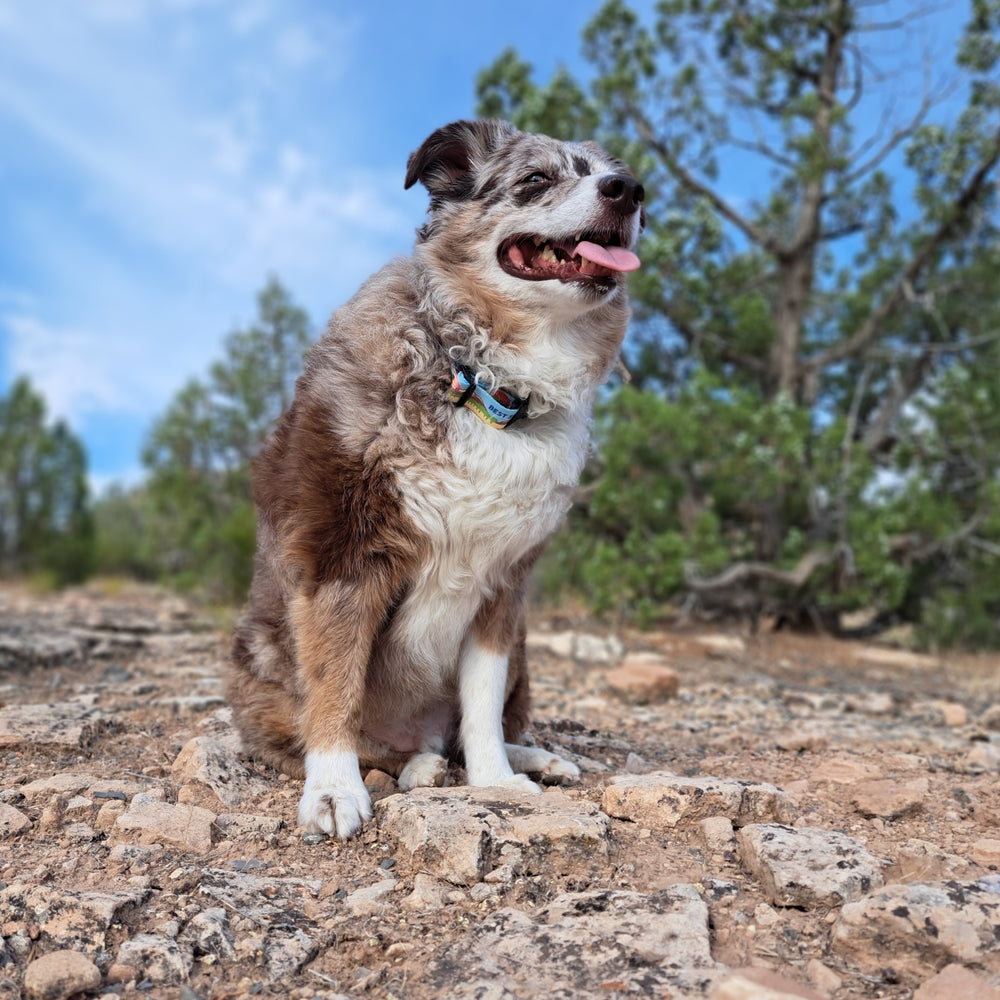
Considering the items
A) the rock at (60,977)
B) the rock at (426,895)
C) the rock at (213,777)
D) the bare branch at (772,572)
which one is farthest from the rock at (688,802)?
the bare branch at (772,572)

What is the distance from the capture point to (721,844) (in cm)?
277

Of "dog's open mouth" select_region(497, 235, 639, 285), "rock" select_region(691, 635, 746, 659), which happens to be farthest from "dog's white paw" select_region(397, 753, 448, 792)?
"rock" select_region(691, 635, 746, 659)

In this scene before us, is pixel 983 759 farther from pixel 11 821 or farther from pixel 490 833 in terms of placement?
pixel 11 821

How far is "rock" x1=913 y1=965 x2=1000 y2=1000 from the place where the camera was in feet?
6.55

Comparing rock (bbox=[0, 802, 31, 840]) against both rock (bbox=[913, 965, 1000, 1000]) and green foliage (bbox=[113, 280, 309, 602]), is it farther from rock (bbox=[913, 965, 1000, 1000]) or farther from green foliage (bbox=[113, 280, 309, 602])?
green foliage (bbox=[113, 280, 309, 602])

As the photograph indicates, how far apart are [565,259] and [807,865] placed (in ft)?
7.35

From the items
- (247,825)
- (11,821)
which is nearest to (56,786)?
(11,821)

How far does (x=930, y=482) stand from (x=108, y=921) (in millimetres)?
11362

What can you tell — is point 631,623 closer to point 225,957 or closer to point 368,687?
point 368,687

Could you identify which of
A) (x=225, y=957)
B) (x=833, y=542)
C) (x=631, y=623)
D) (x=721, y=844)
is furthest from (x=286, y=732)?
(x=833, y=542)

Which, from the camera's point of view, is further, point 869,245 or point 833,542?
point 869,245

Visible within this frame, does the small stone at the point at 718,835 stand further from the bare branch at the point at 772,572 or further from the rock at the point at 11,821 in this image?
the bare branch at the point at 772,572

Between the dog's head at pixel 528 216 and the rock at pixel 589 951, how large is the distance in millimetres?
2033

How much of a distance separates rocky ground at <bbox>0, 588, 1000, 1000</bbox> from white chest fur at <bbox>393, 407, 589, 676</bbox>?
618mm
